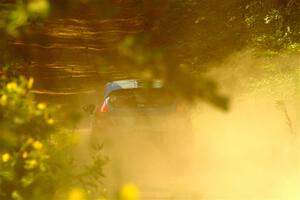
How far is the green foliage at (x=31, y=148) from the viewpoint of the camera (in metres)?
3.90

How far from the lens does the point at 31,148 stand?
3990 millimetres

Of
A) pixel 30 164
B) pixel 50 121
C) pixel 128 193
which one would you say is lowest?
pixel 128 193

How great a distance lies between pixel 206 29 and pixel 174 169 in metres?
9.20

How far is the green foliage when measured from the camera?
153 inches

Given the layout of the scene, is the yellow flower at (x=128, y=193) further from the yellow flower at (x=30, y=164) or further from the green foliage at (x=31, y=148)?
the yellow flower at (x=30, y=164)

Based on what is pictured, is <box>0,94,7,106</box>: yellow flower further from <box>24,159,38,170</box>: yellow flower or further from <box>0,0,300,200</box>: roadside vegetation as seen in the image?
<box>24,159,38,170</box>: yellow flower

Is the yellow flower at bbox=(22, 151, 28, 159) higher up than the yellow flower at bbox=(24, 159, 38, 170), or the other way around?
the yellow flower at bbox=(22, 151, 28, 159)

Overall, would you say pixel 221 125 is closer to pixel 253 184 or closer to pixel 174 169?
pixel 174 169

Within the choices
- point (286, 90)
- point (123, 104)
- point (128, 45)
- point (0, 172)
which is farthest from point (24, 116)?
point (286, 90)

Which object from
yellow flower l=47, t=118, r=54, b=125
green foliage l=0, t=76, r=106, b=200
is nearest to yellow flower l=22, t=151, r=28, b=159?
green foliage l=0, t=76, r=106, b=200

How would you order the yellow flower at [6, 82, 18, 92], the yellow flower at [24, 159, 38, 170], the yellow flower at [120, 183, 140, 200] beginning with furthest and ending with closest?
the yellow flower at [24, 159, 38, 170], the yellow flower at [6, 82, 18, 92], the yellow flower at [120, 183, 140, 200]

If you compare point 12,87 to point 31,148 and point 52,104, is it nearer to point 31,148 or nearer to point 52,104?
point 31,148

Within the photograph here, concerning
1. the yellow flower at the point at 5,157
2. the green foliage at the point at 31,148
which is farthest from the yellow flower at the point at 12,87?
the yellow flower at the point at 5,157

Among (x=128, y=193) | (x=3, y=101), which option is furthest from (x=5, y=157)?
(x=128, y=193)
